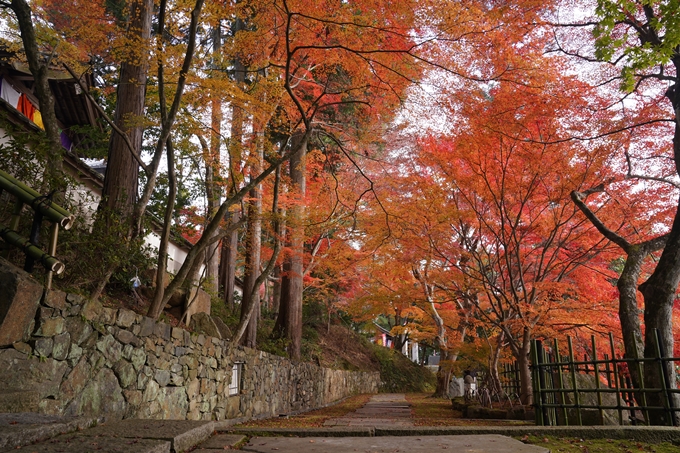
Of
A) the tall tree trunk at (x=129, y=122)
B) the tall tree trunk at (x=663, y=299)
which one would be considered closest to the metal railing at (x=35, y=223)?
the tall tree trunk at (x=129, y=122)

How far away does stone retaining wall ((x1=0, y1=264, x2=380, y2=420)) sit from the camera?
11.5 ft

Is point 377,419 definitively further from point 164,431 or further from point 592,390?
point 164,431

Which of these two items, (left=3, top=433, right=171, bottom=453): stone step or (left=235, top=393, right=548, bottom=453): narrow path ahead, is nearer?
(left=3, top=433, right=171, bottom=453): stone step

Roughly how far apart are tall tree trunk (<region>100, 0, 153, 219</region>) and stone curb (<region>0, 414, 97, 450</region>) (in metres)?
4.21

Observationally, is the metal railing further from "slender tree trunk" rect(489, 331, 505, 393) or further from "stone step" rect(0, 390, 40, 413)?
"slender tree trunk" rect(489, 331, 505, 393)

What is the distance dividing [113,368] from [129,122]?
13.7ft

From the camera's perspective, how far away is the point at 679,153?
27.6 ft

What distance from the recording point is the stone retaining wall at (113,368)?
3.51m

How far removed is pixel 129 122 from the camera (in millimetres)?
7238

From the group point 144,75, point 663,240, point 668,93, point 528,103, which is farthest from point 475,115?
point 144,75

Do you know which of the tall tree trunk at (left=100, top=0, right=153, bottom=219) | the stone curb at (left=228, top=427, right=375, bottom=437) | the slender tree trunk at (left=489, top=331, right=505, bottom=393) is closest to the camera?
the stone curb at (left=228, top=427, right=375, bottom=437)

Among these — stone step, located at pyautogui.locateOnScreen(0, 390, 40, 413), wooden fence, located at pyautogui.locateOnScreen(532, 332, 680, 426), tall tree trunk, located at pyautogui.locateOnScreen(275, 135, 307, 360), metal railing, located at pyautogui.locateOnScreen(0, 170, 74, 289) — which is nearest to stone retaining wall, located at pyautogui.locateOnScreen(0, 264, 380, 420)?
stone step, located at pyautogui.locateOnScreen(0, 390, 40, 413)

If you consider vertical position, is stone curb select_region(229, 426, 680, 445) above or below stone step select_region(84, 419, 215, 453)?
below

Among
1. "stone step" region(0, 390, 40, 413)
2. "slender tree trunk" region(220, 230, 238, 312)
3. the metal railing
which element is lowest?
"stone step" region(0, 390, 40, 413)
